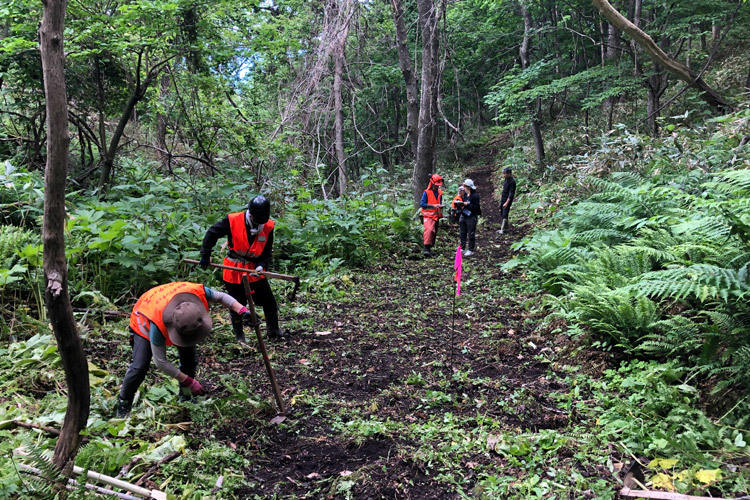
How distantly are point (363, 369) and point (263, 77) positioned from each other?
13.6m

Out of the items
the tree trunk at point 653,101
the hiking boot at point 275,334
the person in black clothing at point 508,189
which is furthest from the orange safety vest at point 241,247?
the tree trunk at point 653,101

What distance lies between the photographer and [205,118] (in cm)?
959

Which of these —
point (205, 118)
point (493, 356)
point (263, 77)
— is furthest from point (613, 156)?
point (263, 77)

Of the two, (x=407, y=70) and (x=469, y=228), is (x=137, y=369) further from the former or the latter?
(x=407, y=70)

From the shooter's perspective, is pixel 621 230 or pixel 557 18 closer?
pixel 621 230

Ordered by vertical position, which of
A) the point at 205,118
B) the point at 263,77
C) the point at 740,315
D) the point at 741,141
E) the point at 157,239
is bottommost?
the point at 740,315

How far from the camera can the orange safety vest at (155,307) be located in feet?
12.2

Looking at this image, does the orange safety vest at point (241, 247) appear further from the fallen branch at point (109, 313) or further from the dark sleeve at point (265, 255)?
the fallen branch at point (109, 313)

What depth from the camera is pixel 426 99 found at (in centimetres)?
1188

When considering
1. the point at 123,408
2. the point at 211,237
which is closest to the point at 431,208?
the point at 211,237

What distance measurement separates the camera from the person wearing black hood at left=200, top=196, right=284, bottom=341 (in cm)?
526

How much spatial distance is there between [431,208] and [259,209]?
18.6ft

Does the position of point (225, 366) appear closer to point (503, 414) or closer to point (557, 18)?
point (503, 414)

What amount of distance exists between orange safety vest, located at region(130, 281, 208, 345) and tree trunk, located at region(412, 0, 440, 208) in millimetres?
9442
